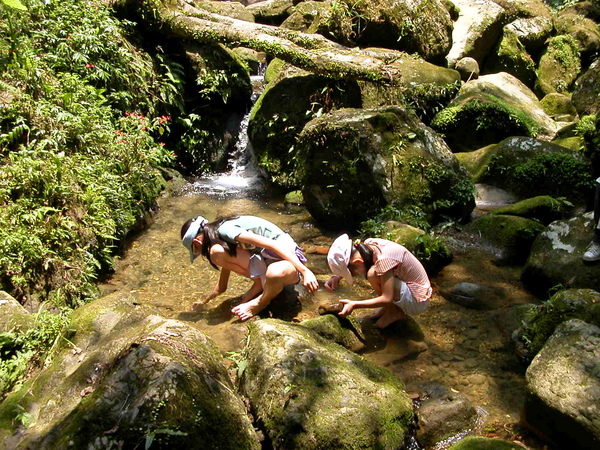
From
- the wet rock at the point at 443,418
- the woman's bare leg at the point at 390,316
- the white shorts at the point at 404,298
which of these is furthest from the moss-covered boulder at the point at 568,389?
the woman's bare leg at the point at 390,316

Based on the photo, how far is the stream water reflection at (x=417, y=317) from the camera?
415 cm

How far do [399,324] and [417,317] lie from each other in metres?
0.39

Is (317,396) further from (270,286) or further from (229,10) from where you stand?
(229,10)

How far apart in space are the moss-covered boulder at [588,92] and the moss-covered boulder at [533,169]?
3523 mm

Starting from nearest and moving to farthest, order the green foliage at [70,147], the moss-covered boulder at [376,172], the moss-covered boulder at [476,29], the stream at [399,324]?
the stream at [399,324], the green foliage at [70,147], the moss-covered boulder at [376,172], the moss-covered boulder at [476,29]

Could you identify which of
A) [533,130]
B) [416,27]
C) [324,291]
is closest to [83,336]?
[324,291]

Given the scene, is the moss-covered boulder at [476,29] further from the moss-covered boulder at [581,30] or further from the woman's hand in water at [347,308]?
the woman's hand in water at [347,308]

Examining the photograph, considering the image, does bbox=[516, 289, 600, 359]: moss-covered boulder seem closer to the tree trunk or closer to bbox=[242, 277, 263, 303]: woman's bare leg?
bbox=[242, 277, 263, 303]: woman's bare leg

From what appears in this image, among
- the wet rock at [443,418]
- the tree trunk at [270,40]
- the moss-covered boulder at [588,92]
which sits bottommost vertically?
the wet rock at [443,418]

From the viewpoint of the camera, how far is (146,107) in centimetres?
938

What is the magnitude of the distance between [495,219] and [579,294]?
8.55ft

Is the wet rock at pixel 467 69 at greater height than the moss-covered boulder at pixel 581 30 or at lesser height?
lesser

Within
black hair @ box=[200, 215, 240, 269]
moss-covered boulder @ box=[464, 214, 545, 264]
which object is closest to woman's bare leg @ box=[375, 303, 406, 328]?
black hair @ box=[200, 215, 240, 269]

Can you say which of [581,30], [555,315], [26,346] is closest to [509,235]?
[555,315]
